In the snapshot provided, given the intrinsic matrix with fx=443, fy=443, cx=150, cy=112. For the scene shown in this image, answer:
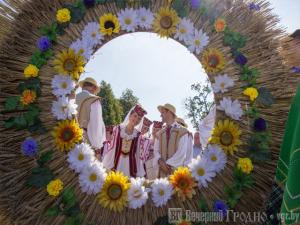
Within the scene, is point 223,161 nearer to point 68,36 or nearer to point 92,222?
point 92,222

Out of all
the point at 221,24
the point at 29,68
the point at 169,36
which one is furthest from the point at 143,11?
the point at 29,68

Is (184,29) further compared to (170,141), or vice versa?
(170,141)

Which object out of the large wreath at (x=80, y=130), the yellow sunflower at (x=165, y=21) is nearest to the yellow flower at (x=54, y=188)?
the large wreath at (x=80, y=130)

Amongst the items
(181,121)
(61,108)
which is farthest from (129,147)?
A: (61,108)

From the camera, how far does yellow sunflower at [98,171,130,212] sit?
2816mm

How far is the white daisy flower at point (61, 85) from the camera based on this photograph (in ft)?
9.72

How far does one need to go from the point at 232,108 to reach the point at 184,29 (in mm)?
653

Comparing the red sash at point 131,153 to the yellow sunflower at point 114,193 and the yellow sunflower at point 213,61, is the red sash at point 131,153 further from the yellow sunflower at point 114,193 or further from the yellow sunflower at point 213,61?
the yellow sunflower at point 213,61

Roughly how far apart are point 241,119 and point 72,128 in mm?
1127

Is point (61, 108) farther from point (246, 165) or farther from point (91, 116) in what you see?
point (91, 116)

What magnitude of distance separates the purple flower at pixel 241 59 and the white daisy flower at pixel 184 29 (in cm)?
36

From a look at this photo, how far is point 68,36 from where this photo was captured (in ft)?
10.1

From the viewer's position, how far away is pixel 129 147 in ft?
16.5

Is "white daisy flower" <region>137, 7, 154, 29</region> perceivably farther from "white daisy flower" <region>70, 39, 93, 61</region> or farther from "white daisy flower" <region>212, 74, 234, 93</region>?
"white daisy flower" <region>212, 74, 234, 93</region>
